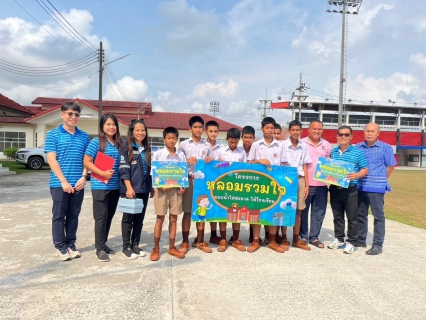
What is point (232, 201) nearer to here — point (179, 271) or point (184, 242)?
point (184, 242)

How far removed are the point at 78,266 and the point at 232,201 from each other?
2142 mm

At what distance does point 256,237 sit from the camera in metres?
4.89

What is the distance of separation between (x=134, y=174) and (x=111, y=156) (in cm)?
37

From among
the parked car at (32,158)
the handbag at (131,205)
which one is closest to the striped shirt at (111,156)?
the handbag at (131,205)

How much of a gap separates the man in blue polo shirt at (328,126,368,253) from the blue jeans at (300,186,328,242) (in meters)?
0.18

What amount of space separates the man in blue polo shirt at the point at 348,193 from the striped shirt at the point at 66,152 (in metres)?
3.62

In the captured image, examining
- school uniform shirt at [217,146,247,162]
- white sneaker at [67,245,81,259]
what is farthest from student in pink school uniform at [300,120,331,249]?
white sneaker at [67,245,81,259]

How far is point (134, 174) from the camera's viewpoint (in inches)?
169

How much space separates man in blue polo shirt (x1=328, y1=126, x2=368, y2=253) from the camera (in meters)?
4.86

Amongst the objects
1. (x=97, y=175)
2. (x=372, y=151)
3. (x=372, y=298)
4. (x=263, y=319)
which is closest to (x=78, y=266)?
(x=97, y=175)

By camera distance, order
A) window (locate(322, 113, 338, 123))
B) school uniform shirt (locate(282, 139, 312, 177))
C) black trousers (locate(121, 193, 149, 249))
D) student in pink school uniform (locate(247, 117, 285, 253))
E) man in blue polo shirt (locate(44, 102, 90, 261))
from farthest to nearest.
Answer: window (locate(322, 113, 338, 123))
school uniform shirt (locate(282, 139, 312, 177))
student in pink school uniform (locate(247, 117, 285, 253))
black trousers (locate(121, 193, 149, 249))
man in blue polo shirt (locate(44, 102, 90, 261))

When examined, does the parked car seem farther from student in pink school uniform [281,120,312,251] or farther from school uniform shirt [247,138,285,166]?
student in pink school uniform [281,120,312,251]

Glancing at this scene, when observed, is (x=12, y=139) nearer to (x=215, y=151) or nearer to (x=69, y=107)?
(x=69, y=107)

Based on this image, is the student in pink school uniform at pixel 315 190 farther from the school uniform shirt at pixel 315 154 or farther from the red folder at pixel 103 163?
the red folder at pixel 103 163
